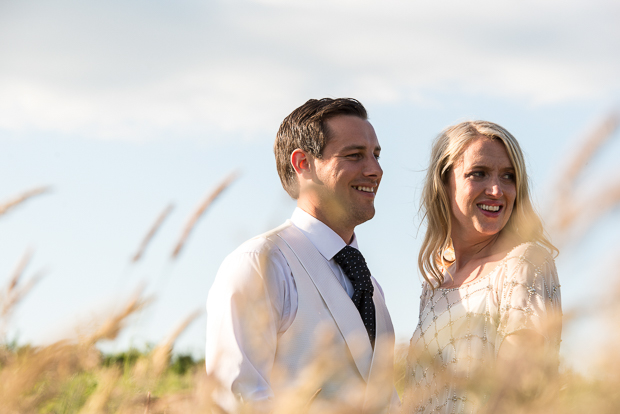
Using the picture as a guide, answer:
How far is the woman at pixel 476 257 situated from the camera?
2922 millimetres

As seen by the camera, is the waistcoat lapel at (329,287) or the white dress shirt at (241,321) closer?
the white dress shirt at (241,321)

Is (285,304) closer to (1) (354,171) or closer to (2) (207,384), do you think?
(1) (354,171)

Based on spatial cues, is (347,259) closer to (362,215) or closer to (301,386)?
(362,215)

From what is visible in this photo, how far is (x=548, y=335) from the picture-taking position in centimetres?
73

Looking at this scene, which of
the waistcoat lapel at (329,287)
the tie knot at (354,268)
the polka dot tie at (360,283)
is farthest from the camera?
the tie knot at (354,268)

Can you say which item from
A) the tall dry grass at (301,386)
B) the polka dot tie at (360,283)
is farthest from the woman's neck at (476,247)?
the tall dry grass at (301,386)

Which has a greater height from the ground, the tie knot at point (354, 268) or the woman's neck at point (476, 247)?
the woman's neck at point (476, 247)

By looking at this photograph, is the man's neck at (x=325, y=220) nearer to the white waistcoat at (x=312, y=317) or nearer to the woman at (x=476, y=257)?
the white waistcoat at (x=312, y=317)

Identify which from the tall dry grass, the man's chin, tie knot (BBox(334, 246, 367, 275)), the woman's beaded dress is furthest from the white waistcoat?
the tall dry grass

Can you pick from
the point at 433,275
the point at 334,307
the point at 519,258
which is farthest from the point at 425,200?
the point at 334,307

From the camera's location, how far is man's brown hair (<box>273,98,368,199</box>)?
153 inches

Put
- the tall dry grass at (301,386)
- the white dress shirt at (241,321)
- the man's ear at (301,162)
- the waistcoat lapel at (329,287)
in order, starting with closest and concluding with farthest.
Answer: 1. the tall dry grass at (301,386)
2. the white dress shirt at (241,321)
3. the waistcoat lapel at (329,287)
4. the man's ear at (301,162)

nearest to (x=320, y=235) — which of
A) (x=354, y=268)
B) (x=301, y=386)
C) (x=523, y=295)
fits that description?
(x=354, y=268)

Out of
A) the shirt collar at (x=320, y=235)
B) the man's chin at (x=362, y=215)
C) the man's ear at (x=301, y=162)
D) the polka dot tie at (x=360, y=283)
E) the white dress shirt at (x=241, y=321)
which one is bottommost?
the white dress shirt at (x=241, y=321)
